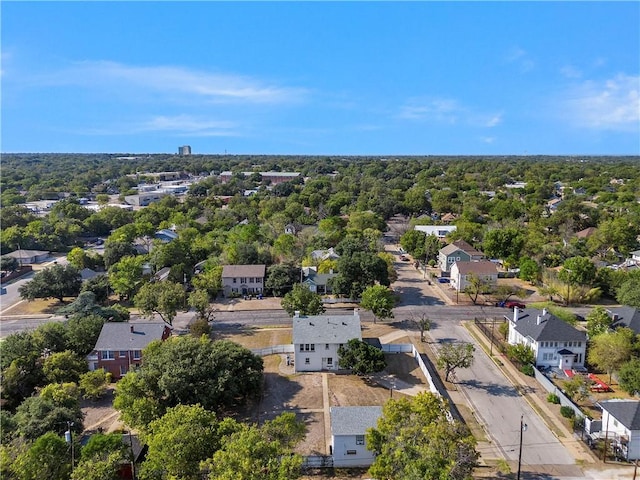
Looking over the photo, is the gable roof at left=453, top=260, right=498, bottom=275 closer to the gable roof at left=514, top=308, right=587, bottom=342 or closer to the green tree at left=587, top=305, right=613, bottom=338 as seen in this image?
the gable roof at left=514, top=308, right=587, bottom=342

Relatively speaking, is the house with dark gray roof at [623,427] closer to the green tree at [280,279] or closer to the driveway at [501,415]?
the driveway at [501,415]

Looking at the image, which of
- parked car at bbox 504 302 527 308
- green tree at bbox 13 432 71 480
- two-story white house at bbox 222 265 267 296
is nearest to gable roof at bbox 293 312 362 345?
green tree at bbox 13 432 71 480

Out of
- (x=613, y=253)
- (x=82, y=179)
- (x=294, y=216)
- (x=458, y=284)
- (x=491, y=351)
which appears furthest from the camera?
(x=82, y=179)

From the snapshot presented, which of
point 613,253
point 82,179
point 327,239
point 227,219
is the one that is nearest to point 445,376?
point 327,239

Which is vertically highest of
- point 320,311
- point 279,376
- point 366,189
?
point 366,189

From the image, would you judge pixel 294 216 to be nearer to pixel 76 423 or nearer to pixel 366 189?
pixel 366 189

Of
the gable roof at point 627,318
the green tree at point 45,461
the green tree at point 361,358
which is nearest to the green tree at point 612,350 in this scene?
the gable roof at point 627,318

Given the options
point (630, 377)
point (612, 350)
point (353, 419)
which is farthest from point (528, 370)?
point (353, 419)

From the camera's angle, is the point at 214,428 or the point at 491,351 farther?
the point at 491,351
